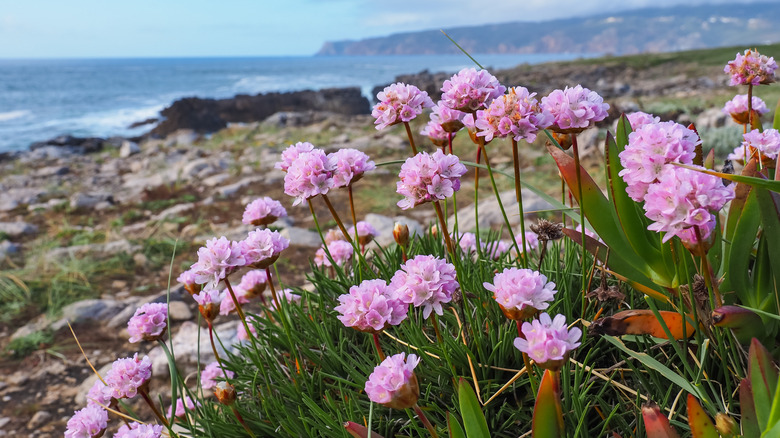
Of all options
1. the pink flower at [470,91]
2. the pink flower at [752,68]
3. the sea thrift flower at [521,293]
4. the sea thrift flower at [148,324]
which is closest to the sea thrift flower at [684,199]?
the sea thrift flower at [521,293]

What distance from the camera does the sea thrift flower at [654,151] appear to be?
3.24 feet

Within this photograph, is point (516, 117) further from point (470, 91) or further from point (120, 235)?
point (120, 235)

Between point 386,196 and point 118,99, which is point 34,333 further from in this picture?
point 118,99

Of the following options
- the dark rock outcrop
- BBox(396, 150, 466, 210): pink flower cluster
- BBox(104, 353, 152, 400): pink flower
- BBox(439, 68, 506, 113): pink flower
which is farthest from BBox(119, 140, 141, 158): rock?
BBox(396, 150, 466, 210): pink flower cluster

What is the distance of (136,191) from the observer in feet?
23.9

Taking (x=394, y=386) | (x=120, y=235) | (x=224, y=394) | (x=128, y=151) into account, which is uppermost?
(x=394, y=386)

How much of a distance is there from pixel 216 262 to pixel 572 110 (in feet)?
3.23

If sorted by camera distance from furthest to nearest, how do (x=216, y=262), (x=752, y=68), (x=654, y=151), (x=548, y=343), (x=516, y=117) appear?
(x=752, y=68), (x=216, y=262), (x=516, y=117), (x=654, y=151), (x=548, y=343)

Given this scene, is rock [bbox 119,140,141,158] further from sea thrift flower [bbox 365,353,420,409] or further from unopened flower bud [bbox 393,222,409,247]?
sea thrift flower [bbox 365,353,420,409]

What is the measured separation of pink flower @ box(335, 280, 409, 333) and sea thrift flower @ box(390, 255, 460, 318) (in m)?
0.03

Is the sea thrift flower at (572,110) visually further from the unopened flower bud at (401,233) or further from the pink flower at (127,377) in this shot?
the pink flower at (127,377)

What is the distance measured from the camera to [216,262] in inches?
52.4

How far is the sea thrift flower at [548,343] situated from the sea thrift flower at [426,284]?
0.22m

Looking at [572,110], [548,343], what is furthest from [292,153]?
[548,343]
